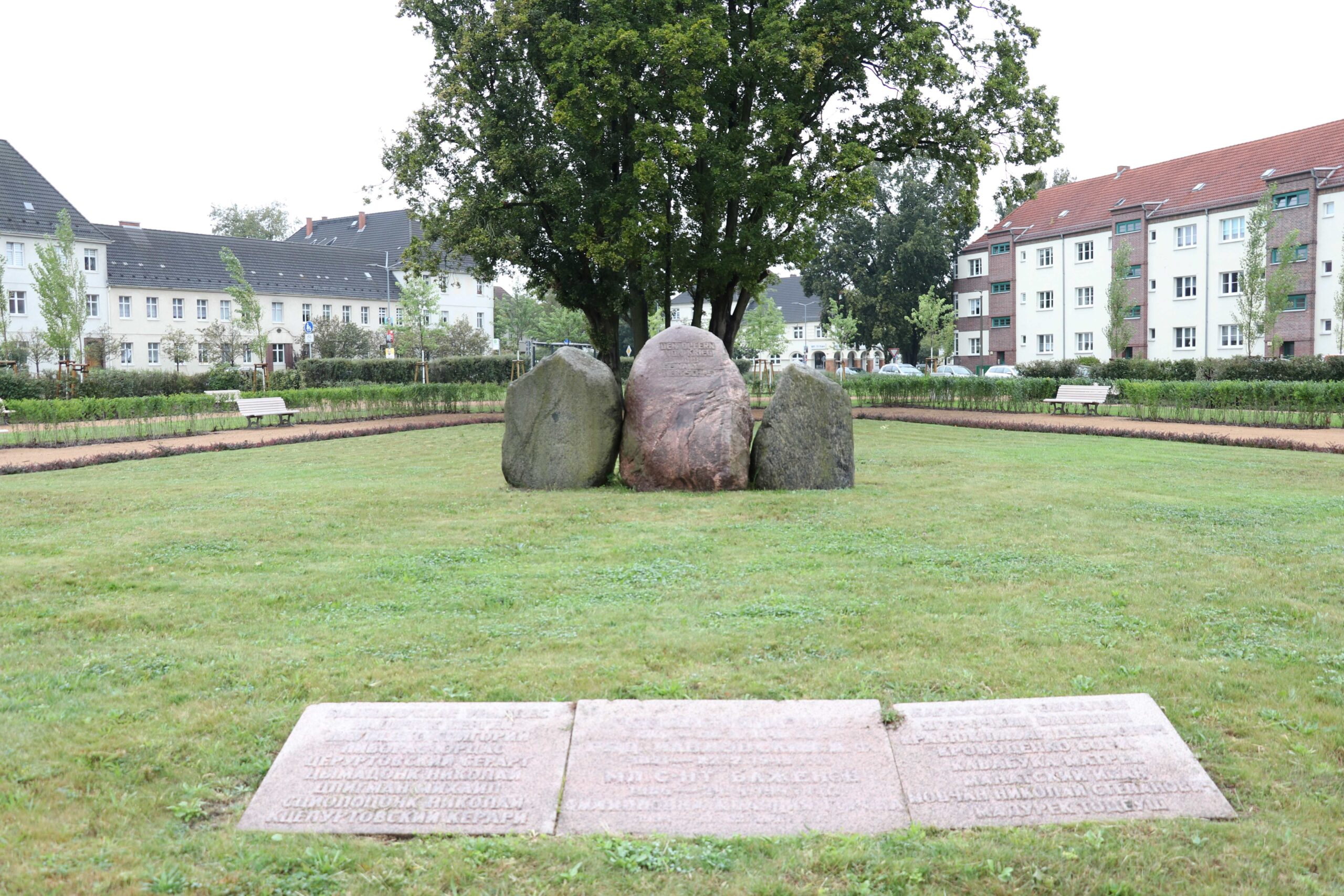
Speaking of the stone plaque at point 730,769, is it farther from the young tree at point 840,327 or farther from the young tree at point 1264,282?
the young tree at point 840,327

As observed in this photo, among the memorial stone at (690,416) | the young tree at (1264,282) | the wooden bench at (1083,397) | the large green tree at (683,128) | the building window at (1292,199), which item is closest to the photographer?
the memorial stone at (690,416)

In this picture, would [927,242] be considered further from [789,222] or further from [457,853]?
[457,853]

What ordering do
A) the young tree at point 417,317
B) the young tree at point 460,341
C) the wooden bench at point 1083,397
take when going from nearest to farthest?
the wooden bench at point 1083,397 → the young tree at point 417,317 → the young tree at point 460,341

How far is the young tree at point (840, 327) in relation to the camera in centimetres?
6794

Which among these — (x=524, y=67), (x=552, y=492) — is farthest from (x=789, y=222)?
(x=552, y=492)

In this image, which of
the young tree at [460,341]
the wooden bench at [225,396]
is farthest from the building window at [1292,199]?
the wooden bench at [225,396]

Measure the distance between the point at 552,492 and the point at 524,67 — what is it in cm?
1856

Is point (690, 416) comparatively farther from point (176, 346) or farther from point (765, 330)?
point (765, 330)

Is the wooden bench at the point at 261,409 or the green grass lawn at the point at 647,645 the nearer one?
the green grass lawn at the point at 647,645

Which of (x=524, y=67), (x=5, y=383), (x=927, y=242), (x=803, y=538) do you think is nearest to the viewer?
(x=803, y=538)

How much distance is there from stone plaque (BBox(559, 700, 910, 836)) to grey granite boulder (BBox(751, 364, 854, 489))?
7.88 meters

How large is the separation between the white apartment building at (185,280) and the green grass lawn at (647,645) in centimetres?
3991

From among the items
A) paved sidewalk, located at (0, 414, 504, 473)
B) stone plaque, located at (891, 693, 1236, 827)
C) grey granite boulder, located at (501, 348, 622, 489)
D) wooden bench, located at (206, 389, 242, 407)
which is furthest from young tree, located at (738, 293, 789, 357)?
stone plaque, located at (891, 693, 1236, 827)

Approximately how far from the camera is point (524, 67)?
27.5m
